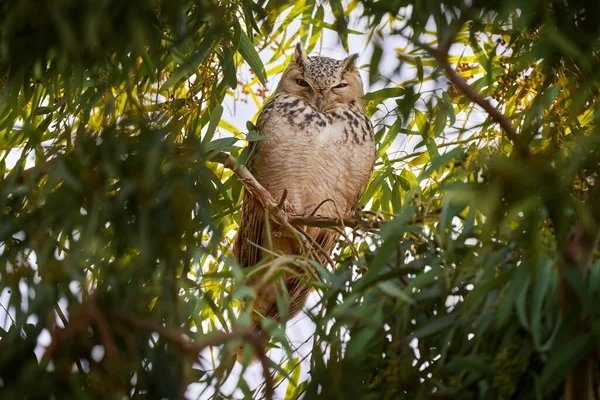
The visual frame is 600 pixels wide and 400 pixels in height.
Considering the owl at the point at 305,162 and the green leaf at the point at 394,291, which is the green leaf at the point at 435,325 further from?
the owl at the point at 305,162

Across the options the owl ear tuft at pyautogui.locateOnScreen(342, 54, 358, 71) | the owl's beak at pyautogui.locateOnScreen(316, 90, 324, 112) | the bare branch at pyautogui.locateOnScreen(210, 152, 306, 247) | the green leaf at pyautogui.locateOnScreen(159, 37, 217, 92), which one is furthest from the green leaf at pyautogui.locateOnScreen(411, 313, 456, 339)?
the owl's beak at pyautogui.locateOnScreen(316, 90, 324, 112)

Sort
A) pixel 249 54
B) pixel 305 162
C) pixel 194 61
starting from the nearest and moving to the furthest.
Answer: pixel 194 61 → pixel 249 54 → pixel 305 162

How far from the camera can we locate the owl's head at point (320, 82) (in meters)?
2.96

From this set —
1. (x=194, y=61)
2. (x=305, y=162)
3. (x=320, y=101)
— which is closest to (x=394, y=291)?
(x=194, y=61)

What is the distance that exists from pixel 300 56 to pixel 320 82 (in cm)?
11

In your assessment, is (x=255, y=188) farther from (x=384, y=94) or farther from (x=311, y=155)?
(x=311, y=155)

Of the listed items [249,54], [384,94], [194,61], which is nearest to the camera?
[194,61]

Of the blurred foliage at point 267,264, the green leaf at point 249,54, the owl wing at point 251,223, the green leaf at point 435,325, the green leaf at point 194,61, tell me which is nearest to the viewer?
the blurred foliage at point 267,264

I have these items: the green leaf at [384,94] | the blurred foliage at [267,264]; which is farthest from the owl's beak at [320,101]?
the blurred foliage at [267,264]

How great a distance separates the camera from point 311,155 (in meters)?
2.83

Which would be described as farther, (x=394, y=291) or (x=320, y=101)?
(x=320, y=101)

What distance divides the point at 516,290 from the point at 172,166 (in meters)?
Answer: 0.51

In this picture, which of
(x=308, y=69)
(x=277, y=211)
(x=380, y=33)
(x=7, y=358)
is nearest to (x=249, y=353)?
(x=7, y=358)

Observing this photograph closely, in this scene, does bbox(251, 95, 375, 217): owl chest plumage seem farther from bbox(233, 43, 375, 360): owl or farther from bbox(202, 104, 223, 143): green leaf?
bbox(202, 104, 223, 143): green leaf
